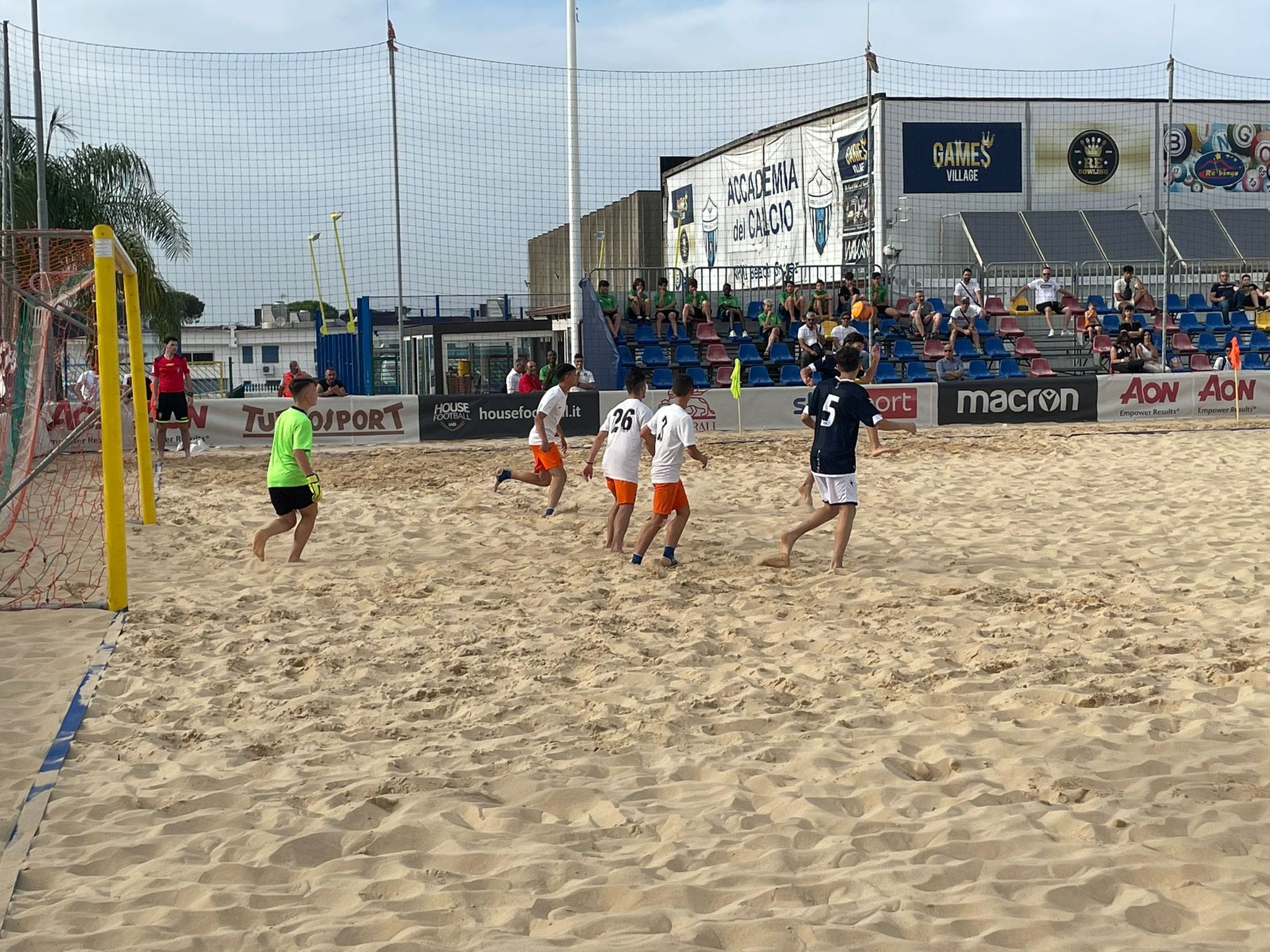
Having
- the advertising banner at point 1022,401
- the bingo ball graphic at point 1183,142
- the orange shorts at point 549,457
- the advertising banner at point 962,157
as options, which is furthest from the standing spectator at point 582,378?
the bingo ball graphic at point 1183,142

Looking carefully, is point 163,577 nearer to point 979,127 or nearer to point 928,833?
point 928,833

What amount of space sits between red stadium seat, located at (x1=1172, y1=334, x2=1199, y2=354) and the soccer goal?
18.2 m

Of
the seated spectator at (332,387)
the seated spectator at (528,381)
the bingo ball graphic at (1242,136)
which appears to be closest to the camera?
the seated spectator at (332,387)

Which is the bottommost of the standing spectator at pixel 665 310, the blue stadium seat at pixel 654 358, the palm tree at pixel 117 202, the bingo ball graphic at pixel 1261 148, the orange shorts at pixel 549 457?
the orange shorts at pixel 549 457

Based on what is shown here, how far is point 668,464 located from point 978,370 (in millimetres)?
15648

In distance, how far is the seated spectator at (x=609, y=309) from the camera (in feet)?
72.9

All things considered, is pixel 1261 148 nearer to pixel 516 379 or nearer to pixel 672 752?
pixel 516 379

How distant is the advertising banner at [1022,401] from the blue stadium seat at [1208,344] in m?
4.27

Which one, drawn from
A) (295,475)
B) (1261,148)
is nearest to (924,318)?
(1261,148)

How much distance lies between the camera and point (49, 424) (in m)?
11.4

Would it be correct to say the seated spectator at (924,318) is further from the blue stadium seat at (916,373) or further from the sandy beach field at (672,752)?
the sandy beach field at (672,752)

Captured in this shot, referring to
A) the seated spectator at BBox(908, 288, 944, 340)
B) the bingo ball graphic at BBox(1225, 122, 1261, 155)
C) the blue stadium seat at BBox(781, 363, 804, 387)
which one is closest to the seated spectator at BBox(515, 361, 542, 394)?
the blue stadium seat at BBox(781, 363, 804, 387)

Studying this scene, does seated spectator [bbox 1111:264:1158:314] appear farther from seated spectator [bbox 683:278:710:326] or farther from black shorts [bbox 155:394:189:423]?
black shorts [bbox 155:394:189:423]

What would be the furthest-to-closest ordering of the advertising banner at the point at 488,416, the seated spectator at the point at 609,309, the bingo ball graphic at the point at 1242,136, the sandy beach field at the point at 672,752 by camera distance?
the bingo ball graphic at the point at 1242,136 < the seated spectator at the point at 609,309 < the advertising banner at the point at 488,416 < the sandy beach field at the point at 672,752
